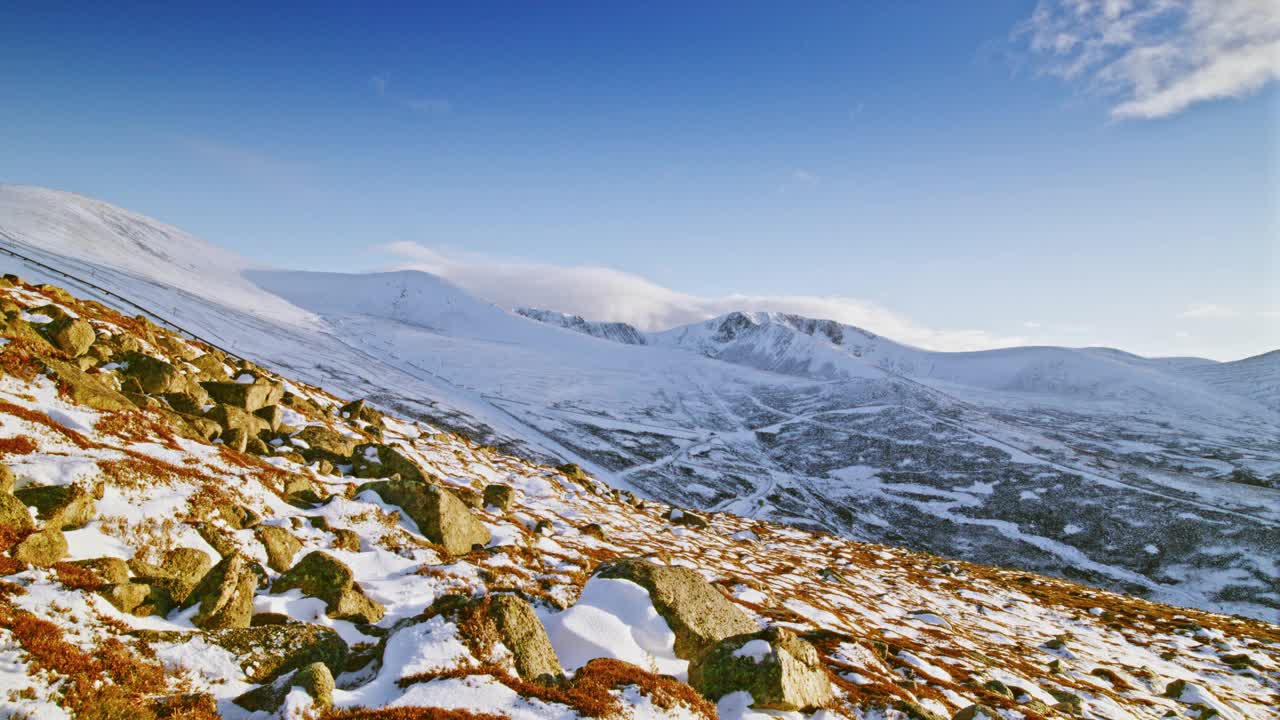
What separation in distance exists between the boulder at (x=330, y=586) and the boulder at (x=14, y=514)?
186 inches

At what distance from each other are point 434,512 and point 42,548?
11.9 m

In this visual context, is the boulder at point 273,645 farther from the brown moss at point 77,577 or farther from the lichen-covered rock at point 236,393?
the lichen-covered rock at point 236,393

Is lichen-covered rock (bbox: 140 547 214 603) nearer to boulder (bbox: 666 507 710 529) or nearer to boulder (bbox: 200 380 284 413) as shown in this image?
boulder (bbox: 200 380 284 413)

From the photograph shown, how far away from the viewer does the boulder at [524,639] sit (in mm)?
10906

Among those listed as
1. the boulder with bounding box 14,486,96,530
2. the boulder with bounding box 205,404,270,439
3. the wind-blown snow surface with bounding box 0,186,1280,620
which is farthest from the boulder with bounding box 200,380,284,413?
the wind-blown snow surface with bounding box 0,186,1280,620

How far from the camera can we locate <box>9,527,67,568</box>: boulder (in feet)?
31.3

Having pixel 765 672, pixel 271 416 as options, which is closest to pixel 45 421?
pixel 271 416

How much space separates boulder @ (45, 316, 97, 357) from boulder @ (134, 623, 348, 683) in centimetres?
1890

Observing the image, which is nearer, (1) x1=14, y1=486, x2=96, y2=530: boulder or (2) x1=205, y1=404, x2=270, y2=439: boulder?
(1) x1=14, y1=486, x2=96, y2=530: boulder

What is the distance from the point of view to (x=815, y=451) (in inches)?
5231

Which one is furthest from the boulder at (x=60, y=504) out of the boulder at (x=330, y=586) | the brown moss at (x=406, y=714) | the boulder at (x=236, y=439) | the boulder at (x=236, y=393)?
the boulder at (x=236, y=393)

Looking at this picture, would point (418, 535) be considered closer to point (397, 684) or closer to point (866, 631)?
point (397, 684)

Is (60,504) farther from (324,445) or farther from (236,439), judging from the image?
(324,445)

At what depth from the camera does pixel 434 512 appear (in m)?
21.1
